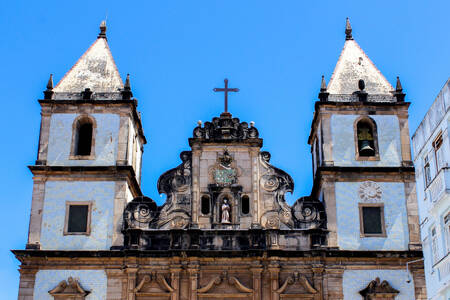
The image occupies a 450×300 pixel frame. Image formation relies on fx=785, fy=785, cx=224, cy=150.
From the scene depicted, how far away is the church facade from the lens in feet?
88.0

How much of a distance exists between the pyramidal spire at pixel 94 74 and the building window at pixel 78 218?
479 centimetres

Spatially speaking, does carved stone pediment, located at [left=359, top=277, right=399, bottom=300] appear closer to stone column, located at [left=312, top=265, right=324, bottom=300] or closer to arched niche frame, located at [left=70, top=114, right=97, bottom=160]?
stone column, located at [left=312, top=265, right=324, bottom=300]

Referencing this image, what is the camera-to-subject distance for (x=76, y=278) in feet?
88.4

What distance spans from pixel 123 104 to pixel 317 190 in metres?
8.08

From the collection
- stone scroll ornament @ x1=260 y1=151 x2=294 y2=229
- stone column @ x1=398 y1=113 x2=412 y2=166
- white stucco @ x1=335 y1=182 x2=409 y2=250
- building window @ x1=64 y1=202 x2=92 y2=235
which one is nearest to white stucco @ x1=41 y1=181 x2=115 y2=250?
building window @ x1=64 y1=202 x2=92 y2=235

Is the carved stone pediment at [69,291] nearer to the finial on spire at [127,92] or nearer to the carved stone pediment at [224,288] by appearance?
the carved stone pediment at [224,288]

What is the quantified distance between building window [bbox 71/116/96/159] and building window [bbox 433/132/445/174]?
1281 centimetres

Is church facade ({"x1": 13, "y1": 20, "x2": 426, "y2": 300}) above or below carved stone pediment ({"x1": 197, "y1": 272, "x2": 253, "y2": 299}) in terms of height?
above

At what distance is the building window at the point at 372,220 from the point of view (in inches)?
1095

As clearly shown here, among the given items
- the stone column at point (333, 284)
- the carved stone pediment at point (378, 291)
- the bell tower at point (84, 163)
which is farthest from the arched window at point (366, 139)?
the bell tower at point (84, 163)

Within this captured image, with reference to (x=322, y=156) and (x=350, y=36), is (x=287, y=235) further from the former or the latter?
(x=350, y=36)

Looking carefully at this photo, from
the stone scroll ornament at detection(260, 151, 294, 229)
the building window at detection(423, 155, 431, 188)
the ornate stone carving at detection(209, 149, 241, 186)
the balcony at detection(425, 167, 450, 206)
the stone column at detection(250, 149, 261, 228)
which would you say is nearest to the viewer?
the balcony at detection(425, 167, 450, 206)

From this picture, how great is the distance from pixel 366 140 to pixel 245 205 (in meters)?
5.32

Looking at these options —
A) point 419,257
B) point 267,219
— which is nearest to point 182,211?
point 267,219
